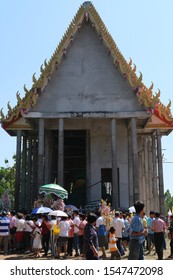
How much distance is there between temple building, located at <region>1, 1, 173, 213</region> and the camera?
20.9 m

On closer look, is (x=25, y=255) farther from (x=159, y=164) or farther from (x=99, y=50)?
(x=99, y=50)

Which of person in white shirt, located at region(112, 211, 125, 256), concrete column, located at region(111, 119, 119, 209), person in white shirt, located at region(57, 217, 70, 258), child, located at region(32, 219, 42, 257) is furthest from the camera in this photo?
concrete column, located at region(111, 119, 119, 209)

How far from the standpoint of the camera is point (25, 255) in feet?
46.0

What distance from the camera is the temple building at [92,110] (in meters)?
20.9

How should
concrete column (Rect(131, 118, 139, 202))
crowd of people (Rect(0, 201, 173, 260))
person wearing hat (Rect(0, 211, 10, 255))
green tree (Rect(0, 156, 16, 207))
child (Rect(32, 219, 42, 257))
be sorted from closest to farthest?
crowd of people (Rect(0, 201, 173, 260))
child (Rect(32, 219, 42, 257))
person wearing hat (Rect(0, 211, 10, 255))
concrete column (Rect(131, 118, 139, 202))
green tree (Rect(0, 156, 16, 207))

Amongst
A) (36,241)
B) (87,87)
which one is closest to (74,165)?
(87,87)

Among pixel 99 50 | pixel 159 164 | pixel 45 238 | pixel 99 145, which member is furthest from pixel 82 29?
pixel 45 238

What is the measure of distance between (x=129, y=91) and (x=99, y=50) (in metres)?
2.86

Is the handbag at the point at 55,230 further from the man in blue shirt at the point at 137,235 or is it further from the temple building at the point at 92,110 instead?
the temple building at the point at 92,110

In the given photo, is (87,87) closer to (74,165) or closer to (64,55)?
(64,55)

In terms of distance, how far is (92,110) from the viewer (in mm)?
21047

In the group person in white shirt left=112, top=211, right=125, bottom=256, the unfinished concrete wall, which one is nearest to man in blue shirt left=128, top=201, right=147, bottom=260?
person in white shirt left=112, top=211, right=125, bottom=256

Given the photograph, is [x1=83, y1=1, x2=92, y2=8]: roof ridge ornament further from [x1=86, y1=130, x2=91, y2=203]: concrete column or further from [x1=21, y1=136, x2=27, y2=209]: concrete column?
[x1=21, y1=136, x2=27, y2=209]: concrete column

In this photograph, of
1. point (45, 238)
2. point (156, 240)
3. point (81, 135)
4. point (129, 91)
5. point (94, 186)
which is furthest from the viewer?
point (81, 135)
